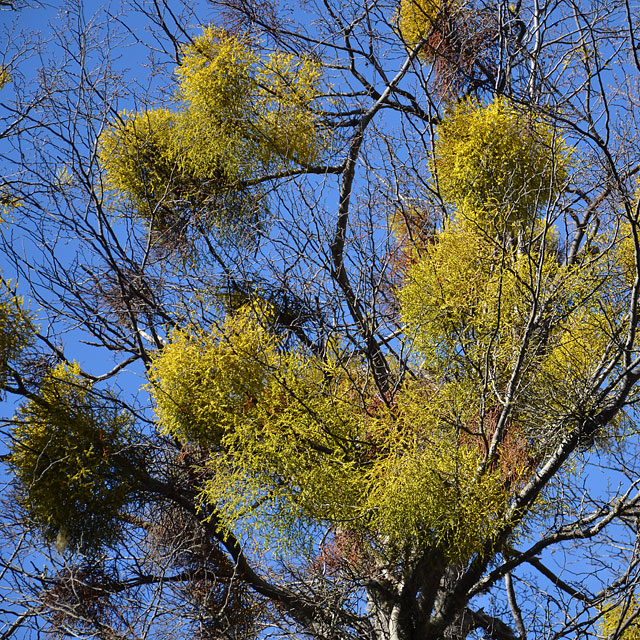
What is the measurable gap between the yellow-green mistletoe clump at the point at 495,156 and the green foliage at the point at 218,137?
1.07 meters

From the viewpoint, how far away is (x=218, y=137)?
5.74 m

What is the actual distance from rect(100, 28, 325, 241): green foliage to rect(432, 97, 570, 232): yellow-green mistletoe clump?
1.07 m

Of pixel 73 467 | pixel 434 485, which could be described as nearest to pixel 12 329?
pixel 73 467

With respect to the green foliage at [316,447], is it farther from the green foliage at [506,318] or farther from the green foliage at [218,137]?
the green foliage at [218,137]

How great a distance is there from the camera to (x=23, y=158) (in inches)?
211

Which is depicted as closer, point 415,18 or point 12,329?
point 12,329

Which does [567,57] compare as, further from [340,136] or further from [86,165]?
[86,165]

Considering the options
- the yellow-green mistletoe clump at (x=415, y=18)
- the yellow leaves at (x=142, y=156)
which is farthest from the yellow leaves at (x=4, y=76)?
the yellow-green mistletoe clump at (x=415, y=18)

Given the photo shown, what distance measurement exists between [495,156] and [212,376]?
2132 millimetres

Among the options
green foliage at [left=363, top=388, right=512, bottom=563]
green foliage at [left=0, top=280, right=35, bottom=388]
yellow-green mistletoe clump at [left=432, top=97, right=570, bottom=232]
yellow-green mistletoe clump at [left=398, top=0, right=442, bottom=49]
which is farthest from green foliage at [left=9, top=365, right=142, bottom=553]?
yellow-green mistletoe clump at [left=398, top=0, right=442, bottom=49]

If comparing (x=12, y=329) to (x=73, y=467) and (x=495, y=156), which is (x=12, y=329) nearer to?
(x=73, y=467)

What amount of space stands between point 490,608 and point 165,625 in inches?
94.3

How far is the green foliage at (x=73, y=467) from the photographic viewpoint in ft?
16.0

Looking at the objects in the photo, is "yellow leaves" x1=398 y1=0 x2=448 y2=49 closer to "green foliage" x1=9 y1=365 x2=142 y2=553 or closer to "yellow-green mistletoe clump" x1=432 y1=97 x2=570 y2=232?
"yellow-green mistletoe clump" x1=432 y1=97 x2=570 y2=232
